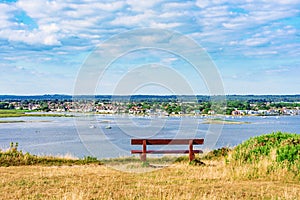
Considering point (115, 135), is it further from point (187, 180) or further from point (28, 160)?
point (187, 180)

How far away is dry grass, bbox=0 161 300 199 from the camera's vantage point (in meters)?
9.16

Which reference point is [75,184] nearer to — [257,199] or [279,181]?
[257,199]

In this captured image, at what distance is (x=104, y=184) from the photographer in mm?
10641

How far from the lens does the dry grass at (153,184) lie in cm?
916

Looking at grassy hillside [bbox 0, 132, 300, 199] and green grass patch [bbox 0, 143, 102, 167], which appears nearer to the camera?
grassy hillside [bbox 0, 132, 300, 199]

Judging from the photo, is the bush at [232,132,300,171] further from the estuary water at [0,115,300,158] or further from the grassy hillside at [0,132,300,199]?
the estuary water at [0,115,300,158]

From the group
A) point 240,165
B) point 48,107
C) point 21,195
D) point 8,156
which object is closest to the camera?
point 21,195

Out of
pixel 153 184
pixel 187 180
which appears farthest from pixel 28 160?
pixel 187 180

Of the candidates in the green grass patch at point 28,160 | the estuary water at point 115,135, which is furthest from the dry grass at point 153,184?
the estuary water at point 115,135

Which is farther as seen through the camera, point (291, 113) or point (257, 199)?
point (291, 113)

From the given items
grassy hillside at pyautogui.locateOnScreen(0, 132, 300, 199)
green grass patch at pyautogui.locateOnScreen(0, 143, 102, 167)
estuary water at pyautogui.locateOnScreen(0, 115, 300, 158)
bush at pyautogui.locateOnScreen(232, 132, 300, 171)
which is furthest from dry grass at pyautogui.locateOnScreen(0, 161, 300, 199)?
estuary water at pyautogui.locateOnScreen(0, 115, 300, 158)

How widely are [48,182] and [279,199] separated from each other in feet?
18.6

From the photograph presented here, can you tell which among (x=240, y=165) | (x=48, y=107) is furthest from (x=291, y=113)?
(x=240, y=165)

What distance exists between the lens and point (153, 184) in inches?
422
